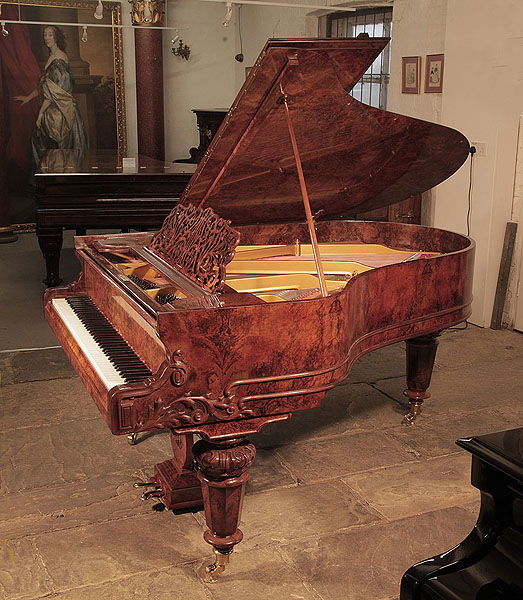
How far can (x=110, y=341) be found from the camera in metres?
2.65

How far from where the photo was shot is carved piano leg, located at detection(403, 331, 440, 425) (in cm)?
366

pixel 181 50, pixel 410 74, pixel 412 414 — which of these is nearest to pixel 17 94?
pixel 181 50

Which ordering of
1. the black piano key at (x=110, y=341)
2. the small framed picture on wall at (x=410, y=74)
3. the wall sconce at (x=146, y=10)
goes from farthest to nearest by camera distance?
the wall sconce at (x=146, y=10) < the small framed picture on wall at (x=410, y=74) < the black piano key at (x=110, y=341)

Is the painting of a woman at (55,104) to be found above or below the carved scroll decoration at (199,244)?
above

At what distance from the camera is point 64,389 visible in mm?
4219

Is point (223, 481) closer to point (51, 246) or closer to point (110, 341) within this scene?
point (110, 341)

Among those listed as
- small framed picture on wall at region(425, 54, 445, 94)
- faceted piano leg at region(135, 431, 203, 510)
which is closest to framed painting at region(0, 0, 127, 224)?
small framed picture on wall at region(425, 54, 445, 94)

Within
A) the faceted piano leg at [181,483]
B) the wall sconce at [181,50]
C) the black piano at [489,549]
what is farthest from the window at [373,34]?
the black piano at [489,549]

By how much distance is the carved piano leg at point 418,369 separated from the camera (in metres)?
3.66

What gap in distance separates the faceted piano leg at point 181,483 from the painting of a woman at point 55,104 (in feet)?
23.6

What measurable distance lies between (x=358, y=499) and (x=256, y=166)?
54.6 inches

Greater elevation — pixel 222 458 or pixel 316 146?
pixel 316 146

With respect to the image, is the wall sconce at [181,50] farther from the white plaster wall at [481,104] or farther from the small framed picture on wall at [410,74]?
the white plaster wall at [481,104]

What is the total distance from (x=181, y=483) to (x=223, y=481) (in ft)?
2.00
